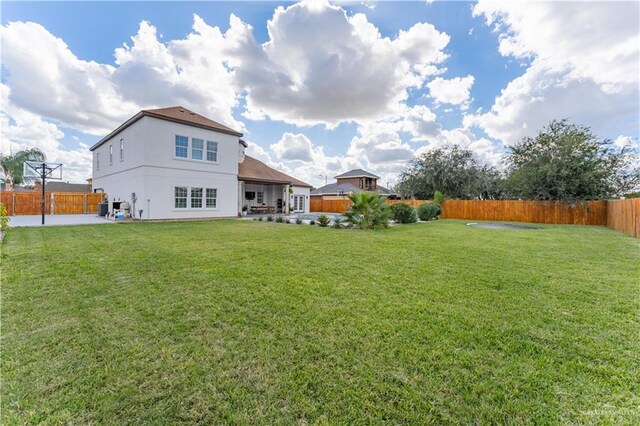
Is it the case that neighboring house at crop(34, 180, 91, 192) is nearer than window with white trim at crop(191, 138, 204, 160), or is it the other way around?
window with white trim at crop(191, 138, 204, 160)

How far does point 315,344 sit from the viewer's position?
9.20 feet

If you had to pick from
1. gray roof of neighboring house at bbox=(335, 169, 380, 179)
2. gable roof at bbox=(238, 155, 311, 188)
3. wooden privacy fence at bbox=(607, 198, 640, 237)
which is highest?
gray roof of neighboring house at bbox=(335, 169, 380, 179)

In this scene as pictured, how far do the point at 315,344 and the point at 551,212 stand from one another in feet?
80.7

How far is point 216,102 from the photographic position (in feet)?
68.2

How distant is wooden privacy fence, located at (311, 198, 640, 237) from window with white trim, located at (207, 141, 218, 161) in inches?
377

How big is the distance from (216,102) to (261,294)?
20440mm

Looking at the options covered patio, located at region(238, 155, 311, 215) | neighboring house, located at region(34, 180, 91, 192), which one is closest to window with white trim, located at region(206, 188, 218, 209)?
covered patio, located at region(238, 155, 311, 215)

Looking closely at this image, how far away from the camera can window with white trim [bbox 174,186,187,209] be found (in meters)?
16.9

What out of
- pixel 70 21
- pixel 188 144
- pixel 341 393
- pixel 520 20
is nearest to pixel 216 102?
pixel 188 144

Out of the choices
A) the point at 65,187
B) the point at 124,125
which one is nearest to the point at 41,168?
the point at 124,125

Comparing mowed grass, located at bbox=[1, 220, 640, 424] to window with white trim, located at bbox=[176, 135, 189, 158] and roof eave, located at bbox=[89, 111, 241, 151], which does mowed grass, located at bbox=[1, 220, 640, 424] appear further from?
window with white trim, located at bbox=[176, 135, 189, 158]

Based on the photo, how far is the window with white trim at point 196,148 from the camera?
1747 cm

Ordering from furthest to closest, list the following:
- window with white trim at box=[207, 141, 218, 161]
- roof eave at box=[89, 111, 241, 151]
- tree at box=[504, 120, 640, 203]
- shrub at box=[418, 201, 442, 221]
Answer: shrub at box=[418, 201, 442, 221] → window with white trim at box=[207, 141, 218, 161] → tree at box=[504, 120, 640, 203] → roof eave at box=[89, 111, 241, 151]

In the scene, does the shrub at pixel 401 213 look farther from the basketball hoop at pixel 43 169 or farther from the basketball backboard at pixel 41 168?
the basketball backboard at pixel 41 168
